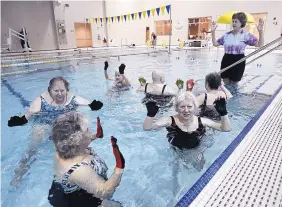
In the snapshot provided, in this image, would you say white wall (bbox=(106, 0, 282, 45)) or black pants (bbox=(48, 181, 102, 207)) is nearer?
black pants (bbox=(48, 181, 102, 207))

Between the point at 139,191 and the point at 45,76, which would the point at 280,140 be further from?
the point at 45,76

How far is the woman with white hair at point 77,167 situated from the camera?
1361 mm

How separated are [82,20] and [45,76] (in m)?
16.7

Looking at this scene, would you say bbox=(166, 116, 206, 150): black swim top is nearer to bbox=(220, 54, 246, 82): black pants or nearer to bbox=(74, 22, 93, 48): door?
bbox=(220, 54, 246, 82): black pants

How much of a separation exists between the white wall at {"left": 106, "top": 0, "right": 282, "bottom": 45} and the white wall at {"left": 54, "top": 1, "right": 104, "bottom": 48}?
1.67 meters

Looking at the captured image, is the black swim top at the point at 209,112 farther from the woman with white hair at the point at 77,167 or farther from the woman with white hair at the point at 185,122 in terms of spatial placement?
the woman with white hair at the point at 77,167

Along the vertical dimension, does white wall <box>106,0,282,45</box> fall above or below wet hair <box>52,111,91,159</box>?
above

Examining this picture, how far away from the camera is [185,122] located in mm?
2342

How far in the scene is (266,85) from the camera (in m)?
5.78

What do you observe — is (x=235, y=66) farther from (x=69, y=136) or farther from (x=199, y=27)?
(x=199, y=27)

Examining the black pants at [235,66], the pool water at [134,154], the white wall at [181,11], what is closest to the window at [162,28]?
the white wall at [181,11]

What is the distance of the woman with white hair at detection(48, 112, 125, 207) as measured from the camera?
136 centimetres

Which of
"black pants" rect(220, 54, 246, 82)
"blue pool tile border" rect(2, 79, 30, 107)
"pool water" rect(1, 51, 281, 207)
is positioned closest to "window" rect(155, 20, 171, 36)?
"blue pool tile border" rect(2, 79, 30, 107)


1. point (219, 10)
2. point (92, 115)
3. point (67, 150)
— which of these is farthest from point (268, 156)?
point (219, 10)
